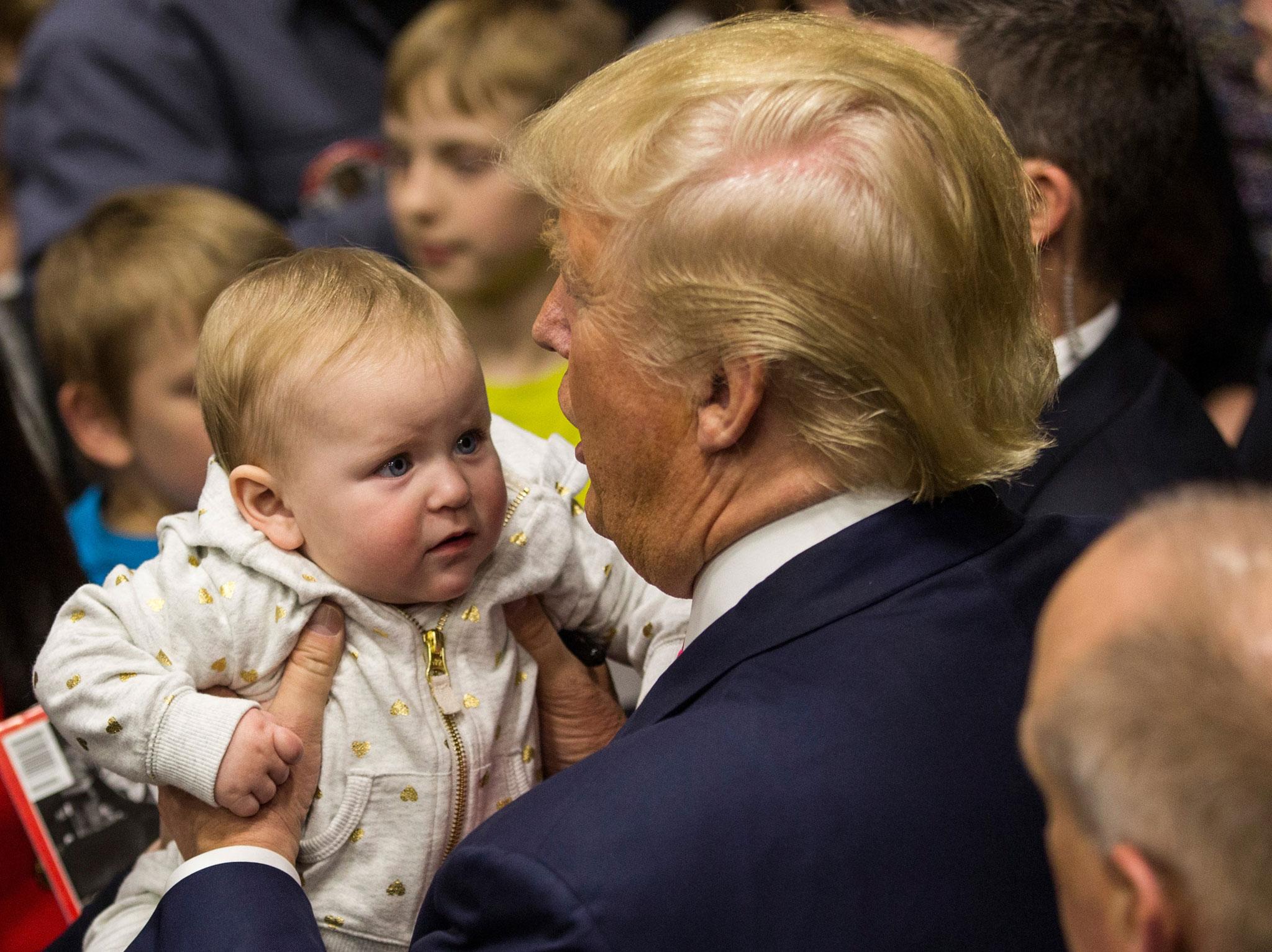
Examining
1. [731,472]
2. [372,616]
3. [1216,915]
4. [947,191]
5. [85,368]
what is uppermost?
[947,191]

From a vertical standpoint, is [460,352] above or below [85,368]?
above

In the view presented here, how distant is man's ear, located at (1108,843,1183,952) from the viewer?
77 cm

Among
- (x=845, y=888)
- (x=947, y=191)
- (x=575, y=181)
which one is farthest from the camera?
(x=575, y=181)

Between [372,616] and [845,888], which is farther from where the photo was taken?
[372,616]

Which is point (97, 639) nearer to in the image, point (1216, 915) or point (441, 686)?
point (441, 686)

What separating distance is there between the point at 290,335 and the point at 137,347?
1077 millimetres

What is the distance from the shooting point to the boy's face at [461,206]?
9.93ft

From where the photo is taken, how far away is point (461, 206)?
3.05 m

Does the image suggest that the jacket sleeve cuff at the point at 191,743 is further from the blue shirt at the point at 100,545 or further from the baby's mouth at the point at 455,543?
the blue shirt at the point at 100,545

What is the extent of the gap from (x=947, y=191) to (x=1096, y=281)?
896mm

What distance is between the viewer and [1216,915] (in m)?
0.75

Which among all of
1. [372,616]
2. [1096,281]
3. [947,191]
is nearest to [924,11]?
[1096,281]

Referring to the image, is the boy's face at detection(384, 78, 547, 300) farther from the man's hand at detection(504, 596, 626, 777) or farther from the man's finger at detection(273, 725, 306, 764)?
the man's finger at detection(273, 725, 306, 764)

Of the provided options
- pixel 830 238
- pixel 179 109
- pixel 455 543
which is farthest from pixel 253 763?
pixel 179 109
